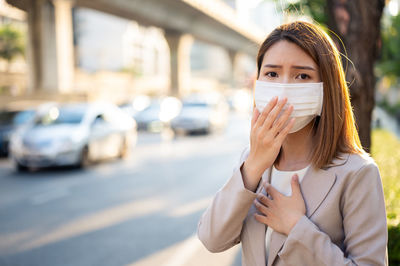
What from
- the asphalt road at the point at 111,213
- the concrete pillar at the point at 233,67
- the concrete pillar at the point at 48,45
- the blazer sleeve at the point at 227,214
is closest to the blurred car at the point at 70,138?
the asphalt road at the point at 111,213

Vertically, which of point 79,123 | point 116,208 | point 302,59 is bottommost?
point 116,208

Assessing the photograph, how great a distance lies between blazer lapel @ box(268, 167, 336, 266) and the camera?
1.88 m

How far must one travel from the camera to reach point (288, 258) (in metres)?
1.89

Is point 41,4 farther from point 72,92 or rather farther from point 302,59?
point 302,59

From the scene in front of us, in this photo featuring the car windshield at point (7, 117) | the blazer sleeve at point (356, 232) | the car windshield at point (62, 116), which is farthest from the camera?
the car windshield at point (7, 117)

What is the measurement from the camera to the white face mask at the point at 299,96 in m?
1.91

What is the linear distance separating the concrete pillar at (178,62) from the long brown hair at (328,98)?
44.0 meters

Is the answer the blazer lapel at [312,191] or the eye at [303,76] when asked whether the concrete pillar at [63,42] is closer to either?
the eye at [303,76]

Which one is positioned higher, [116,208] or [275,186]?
[275,186]

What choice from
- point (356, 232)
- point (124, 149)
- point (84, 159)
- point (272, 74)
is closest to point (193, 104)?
point (124, 149)

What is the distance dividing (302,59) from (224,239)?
0.83 m

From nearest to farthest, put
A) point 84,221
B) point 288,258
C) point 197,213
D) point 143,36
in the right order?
point 288,258 < point 84,221 < point 197,213 < point 143,36

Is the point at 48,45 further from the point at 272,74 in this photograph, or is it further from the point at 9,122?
the point at 272,74

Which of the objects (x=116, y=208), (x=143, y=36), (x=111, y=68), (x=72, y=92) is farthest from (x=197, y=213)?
(x=143, y=36)
